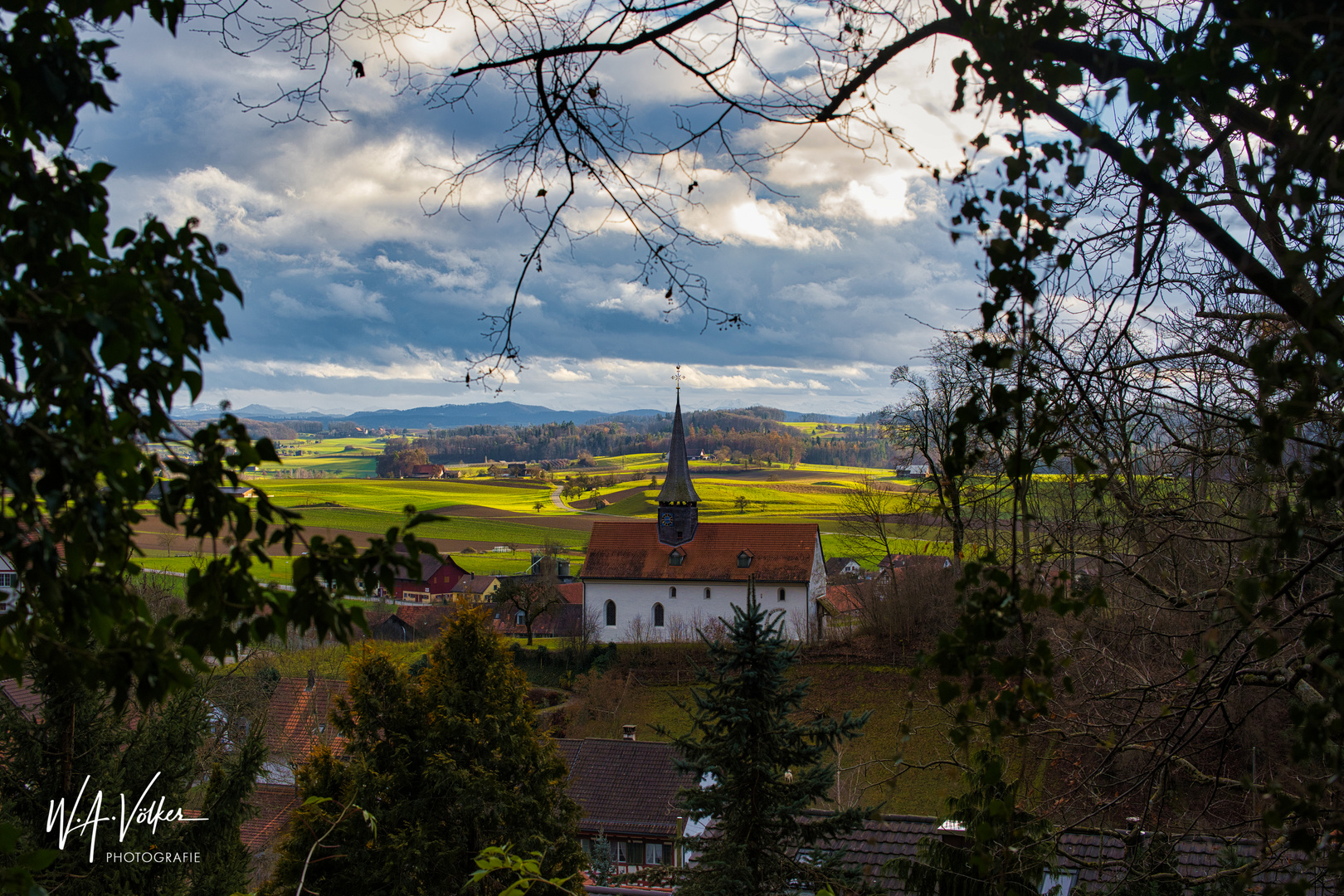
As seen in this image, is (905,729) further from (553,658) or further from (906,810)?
(553,658)

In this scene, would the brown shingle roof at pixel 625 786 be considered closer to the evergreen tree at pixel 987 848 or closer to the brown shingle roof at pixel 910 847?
the brown shingle roof at pixel 910 847

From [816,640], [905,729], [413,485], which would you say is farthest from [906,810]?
[413,485]

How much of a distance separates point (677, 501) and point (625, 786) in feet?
81.8

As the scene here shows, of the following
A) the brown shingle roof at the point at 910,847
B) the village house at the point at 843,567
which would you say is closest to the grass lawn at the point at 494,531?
the village house at the point at 843,567

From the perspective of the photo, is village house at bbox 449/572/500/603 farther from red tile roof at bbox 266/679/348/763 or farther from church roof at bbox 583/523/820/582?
red tile roof at bbox 266/679/348/763

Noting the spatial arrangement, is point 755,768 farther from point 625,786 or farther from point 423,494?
point 423,494

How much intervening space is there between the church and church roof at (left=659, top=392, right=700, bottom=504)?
45 mm

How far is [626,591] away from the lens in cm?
4344

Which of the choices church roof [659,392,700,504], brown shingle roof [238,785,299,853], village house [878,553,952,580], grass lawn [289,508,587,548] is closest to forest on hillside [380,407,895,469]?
grass lawn [289,508,587,548]

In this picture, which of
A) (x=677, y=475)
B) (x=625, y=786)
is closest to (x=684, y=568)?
(x=677, y=475)

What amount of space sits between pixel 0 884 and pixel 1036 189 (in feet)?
8.62

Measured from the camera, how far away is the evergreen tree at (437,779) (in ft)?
32.0

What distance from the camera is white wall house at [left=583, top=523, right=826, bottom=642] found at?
→ 1662 inches

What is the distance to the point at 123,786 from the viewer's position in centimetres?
693
